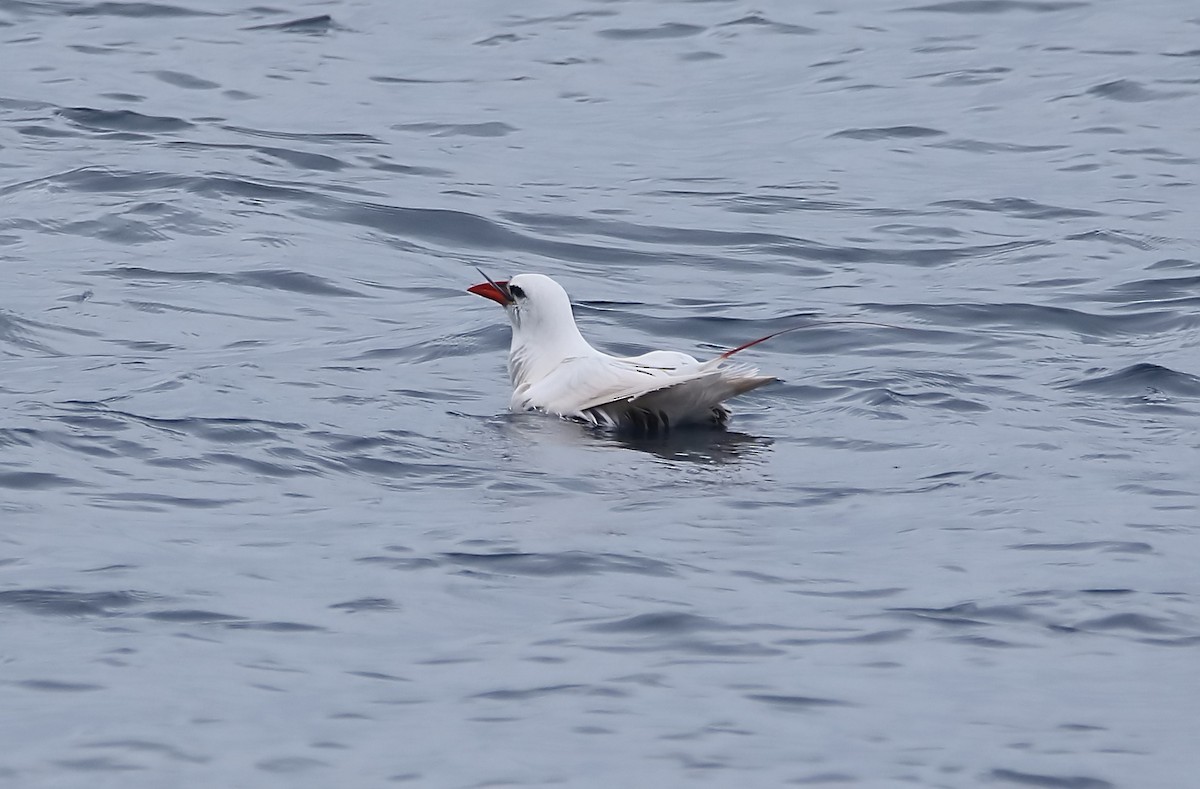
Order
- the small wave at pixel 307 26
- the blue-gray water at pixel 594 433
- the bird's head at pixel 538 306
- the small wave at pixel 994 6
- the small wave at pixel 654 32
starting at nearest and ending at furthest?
the blue-gray water at pixel 594 433
the bird's head at pixel 538 306
the small wave at pixel 654 32
the small wave at pixel 307 26
the small wave at pixel 994 6

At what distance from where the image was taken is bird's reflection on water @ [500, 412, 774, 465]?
880cm

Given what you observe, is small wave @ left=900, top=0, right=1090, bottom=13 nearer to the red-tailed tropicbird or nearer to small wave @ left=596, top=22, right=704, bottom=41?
small wave @ left=596, top=22, right=704, bottom=41

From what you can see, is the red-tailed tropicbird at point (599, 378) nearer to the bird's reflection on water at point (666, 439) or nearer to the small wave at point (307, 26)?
the bird's reflection on water at point (666, 439)

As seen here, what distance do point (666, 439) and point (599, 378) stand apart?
0.43 meters

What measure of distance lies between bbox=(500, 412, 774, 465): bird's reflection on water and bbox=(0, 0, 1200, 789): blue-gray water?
0.13 ft

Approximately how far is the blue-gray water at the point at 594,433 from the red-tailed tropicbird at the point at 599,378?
0.20 metres

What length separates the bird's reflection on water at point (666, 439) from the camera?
8.80 metres

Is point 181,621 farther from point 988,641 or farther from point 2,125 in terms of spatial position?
point 2,125

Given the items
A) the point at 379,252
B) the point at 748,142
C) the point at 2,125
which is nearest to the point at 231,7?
the point at 2,125

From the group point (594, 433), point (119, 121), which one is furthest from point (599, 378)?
point (119, 121)

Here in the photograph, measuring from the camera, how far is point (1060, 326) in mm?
11539

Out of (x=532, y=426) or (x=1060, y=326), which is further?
(x=1060, y=326)

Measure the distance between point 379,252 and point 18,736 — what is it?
8221 millimetres

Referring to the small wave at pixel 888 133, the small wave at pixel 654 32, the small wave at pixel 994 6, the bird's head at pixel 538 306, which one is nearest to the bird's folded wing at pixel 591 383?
the bird's head at pixel 538 306
